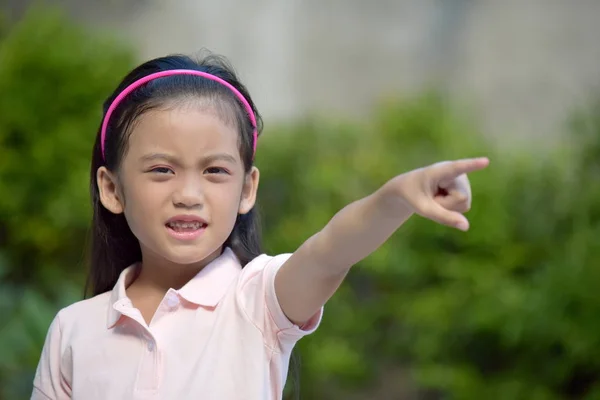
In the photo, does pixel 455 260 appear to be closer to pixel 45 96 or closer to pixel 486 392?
pixel 486 392

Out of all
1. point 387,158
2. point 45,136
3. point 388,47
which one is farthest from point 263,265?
point 388,47

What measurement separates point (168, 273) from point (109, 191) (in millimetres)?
185

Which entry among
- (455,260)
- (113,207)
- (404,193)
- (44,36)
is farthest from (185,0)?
(404,193)

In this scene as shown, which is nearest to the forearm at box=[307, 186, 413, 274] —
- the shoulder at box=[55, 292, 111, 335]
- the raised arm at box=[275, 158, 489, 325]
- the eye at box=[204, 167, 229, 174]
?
the raised arm at box=[275, 158, 489, 325]

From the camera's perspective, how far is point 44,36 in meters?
4.43

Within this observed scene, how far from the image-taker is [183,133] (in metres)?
1.51

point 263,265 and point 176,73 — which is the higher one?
point 176,73

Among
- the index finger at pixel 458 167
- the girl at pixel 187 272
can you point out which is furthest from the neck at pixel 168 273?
the index finger at pixel 458 167

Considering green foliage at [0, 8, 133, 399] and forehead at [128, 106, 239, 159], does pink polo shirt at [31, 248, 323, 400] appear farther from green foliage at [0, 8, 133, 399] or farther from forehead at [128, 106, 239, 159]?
green foliage at [0, 8, 133, 399]

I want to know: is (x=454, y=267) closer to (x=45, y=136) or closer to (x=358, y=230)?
(x=45, y=136)

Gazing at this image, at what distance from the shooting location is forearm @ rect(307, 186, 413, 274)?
1.30 meters

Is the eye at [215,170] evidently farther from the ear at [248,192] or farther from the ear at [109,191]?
the ear at [109,191]

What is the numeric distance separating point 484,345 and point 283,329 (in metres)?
2.40

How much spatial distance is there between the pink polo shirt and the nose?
164 mm
